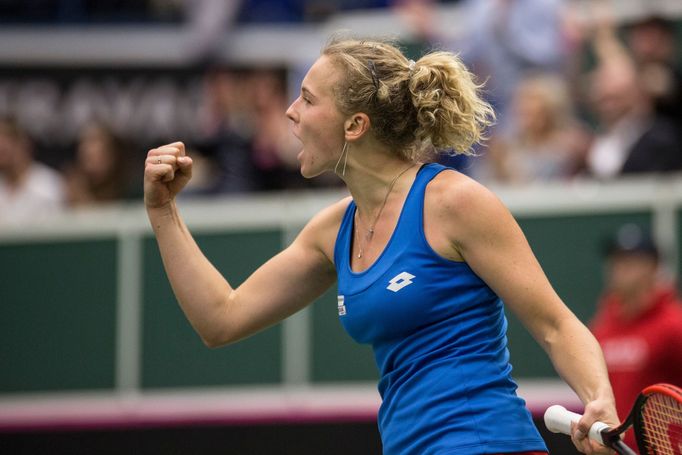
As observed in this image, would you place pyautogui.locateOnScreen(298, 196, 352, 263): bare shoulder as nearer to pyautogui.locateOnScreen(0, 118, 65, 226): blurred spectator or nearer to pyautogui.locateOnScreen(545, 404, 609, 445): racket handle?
pyautogui.locateOnScreen(545, 404, 609, 445): racket handle

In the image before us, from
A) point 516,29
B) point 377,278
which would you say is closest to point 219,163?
point 516,29

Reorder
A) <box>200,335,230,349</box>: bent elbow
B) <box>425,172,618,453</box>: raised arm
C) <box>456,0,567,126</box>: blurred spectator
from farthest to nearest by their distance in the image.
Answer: <box>456,0,567,126</box>: blurred spectator, <box>200,335,230,349</box>: bent elbow, <box>425,172,618,453</box>: raised arm

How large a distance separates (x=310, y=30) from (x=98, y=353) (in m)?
5.47

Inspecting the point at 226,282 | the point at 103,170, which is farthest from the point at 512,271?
the point at 103,170

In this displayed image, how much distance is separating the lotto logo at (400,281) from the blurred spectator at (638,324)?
2948 millimetres

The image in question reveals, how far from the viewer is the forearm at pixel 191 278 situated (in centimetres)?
342

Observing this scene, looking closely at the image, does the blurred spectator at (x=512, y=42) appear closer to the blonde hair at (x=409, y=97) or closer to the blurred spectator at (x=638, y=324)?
the blurred spectator at (x=638, y=324)

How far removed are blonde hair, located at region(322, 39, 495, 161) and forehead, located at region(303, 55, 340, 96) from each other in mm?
19

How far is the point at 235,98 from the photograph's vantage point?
898cm

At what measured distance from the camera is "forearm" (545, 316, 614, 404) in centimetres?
282

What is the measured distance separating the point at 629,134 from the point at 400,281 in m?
3.75

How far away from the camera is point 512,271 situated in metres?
2.93

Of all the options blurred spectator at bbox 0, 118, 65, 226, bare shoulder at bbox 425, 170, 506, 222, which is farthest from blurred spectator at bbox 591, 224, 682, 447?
blurred spectator at bbox 0, 118, 65, 226

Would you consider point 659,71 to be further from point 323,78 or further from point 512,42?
point 323,78
